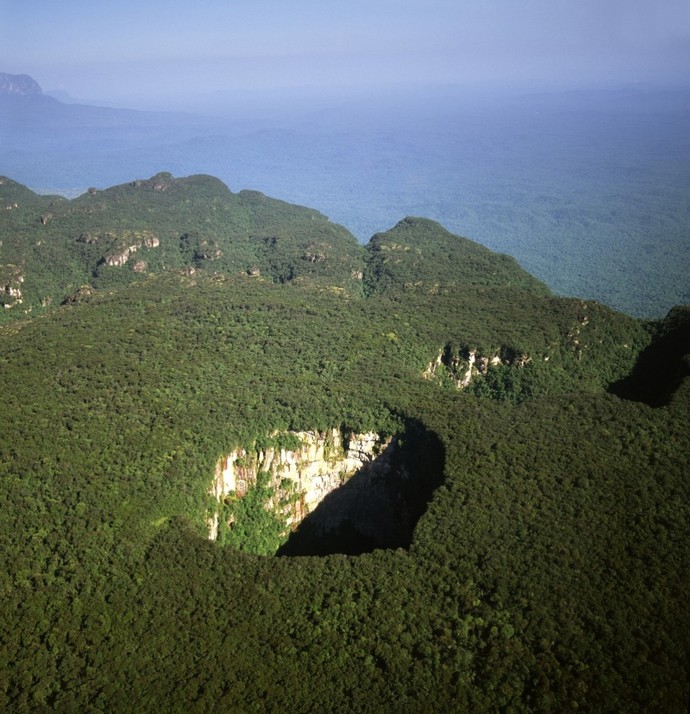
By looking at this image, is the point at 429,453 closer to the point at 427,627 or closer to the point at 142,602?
the point at 427,627

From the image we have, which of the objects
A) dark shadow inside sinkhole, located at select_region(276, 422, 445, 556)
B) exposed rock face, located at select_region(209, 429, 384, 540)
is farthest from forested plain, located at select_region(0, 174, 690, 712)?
dark shadow inside sinkhole, located at select_region(276, 422, 445, 556)

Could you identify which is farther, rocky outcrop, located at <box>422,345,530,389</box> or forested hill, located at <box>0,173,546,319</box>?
forested hill, located at <box>0,173,546,319</box>

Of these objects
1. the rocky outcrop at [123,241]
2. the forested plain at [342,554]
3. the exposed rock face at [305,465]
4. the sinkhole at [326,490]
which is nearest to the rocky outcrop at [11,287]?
the rocky outcrop at [123,241]

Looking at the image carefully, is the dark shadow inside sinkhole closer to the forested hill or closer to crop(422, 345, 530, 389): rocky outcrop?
crop(422, 345, 530, 389): rocky outcrop

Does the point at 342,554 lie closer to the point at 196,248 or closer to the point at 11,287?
the point at 11,287

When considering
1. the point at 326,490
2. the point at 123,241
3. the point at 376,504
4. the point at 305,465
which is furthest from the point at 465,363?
the point at 123,241

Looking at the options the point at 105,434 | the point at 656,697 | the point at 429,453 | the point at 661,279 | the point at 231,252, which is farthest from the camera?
the point at 661,279

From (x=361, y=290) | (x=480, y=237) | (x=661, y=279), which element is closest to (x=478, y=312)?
(x=361, y=290)
